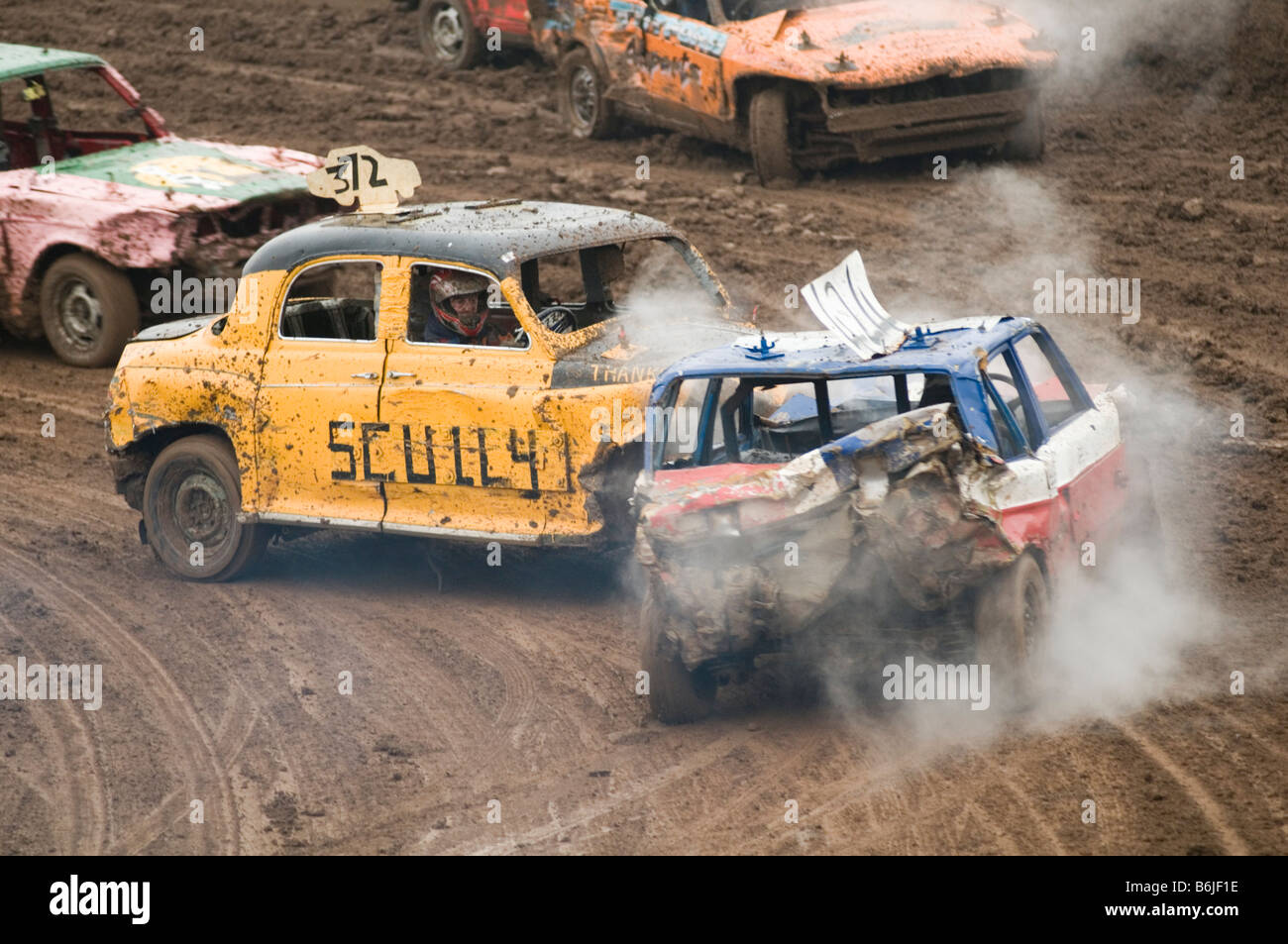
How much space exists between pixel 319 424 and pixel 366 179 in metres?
1.56

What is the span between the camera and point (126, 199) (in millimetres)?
11930

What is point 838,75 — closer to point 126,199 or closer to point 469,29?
point 126,199

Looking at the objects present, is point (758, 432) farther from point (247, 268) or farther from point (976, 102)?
point (976, 102)

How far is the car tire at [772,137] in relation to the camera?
563 inches

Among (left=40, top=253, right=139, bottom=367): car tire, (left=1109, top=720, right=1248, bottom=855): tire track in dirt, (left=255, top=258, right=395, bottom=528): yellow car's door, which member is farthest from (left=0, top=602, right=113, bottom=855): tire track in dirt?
(left=40, top=253, right=139, bottom=367): car tire

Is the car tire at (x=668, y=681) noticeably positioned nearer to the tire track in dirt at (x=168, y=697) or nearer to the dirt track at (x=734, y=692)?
the dirt track at (x=734, y=692)

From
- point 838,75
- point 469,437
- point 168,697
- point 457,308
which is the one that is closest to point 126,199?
point 457,308

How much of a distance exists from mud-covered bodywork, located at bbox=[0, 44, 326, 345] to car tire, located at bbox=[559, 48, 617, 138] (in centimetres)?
400

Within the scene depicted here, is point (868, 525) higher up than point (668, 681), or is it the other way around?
point (868, 525)

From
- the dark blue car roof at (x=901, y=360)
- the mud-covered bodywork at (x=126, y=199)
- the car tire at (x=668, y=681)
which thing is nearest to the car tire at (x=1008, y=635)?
the dark blue car roof at (x=901, y=360)

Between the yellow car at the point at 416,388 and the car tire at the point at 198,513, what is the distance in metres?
0.01

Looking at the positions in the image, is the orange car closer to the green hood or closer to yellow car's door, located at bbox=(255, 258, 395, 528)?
the green hood

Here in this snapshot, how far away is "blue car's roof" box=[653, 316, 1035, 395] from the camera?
6.73m

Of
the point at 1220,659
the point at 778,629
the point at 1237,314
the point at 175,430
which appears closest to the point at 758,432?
the point at 778,629
